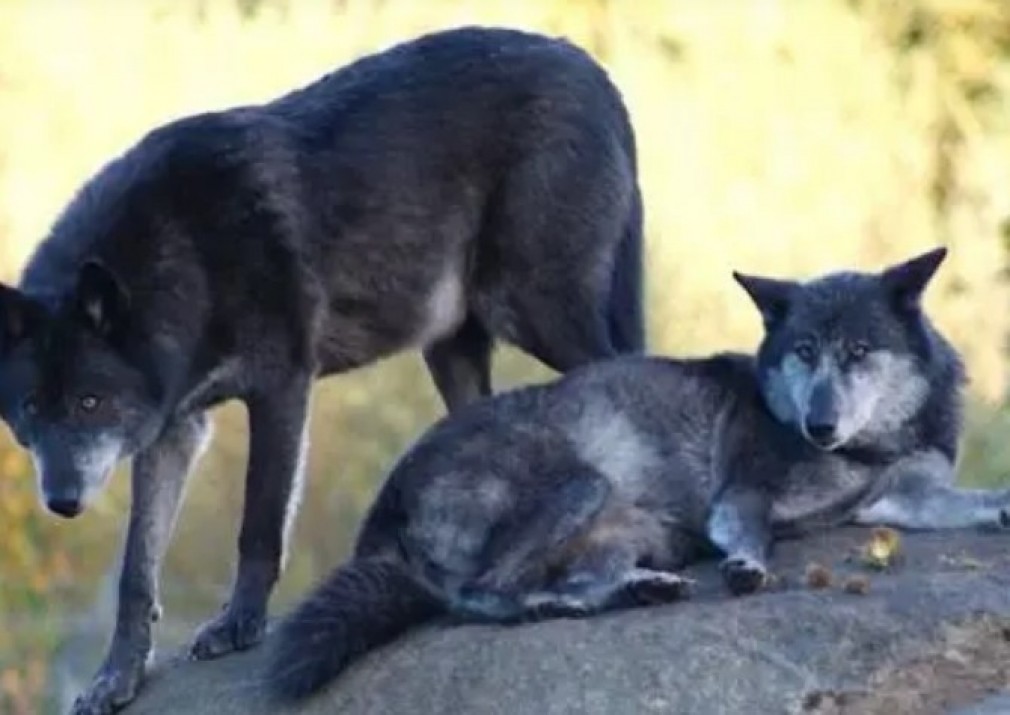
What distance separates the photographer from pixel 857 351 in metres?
6.07

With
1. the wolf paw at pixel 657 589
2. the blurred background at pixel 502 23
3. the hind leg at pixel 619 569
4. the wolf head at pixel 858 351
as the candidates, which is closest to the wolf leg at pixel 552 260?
the wolf head at pixel 858 351

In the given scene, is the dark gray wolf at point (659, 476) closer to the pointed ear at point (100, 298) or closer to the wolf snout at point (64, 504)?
the wolf snout at point (64, 504)

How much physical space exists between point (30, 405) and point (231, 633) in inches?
30.2

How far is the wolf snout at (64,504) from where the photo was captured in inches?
229

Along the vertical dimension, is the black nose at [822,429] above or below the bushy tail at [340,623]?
above

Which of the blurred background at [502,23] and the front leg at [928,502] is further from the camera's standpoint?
the blurred background at [502,23]

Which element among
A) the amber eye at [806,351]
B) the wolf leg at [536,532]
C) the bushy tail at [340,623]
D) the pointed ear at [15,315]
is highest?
the pointed ear at [15,315]

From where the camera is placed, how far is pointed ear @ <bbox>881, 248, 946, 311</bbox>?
612 cm

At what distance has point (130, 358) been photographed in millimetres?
5984

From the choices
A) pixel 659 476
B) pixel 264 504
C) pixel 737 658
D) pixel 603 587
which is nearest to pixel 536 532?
pixel 603 587

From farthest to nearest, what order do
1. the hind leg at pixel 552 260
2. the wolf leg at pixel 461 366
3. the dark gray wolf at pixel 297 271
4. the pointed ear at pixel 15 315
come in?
the wolf leg at pixel 461 366, the hind leg at pixel 552 260, the dark gray wolf at pixel 297 271, the pointed ear at pixel 15 315

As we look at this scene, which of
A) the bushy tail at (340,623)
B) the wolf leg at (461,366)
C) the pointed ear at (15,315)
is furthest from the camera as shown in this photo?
the wolf leg at (461,366)

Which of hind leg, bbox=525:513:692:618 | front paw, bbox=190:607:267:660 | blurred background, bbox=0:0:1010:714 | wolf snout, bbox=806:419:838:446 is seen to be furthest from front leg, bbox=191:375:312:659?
blurred background, bbox=0:0:1010:714

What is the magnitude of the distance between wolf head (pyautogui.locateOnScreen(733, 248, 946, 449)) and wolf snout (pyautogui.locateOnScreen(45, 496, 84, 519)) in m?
1.69
